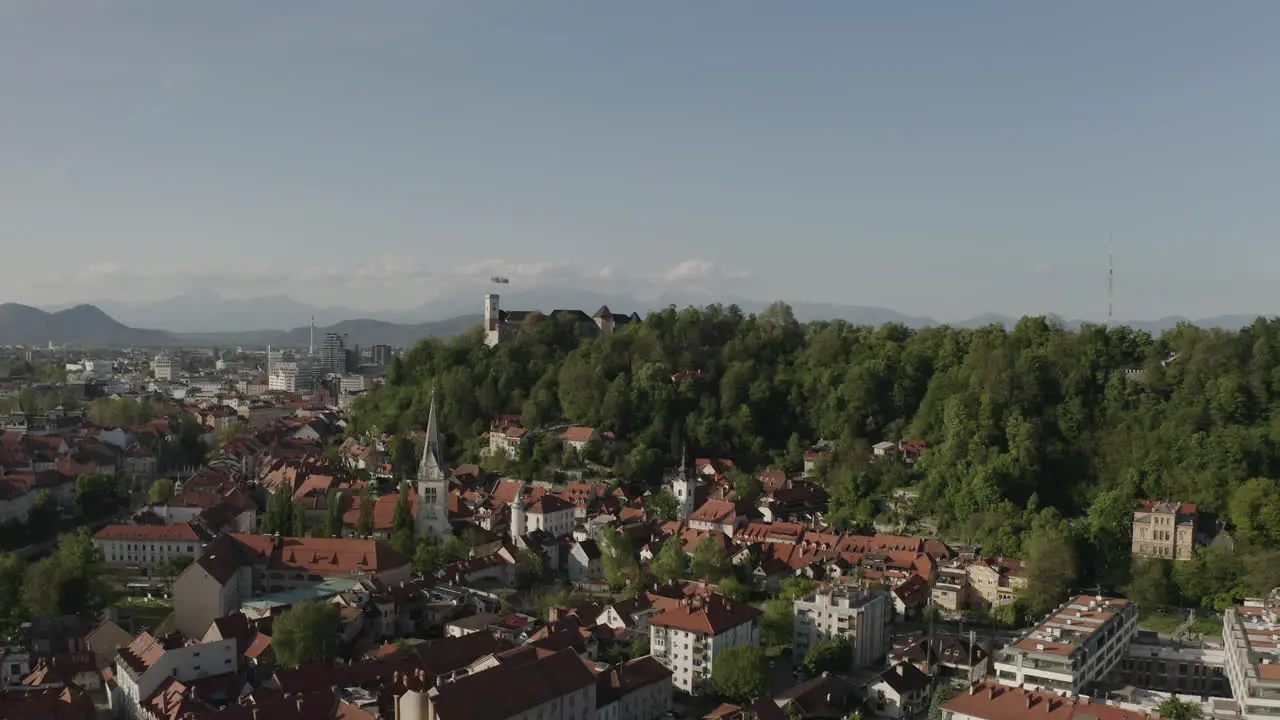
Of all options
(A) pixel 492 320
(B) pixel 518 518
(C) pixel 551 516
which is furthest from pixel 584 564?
(A) pixel 492 320

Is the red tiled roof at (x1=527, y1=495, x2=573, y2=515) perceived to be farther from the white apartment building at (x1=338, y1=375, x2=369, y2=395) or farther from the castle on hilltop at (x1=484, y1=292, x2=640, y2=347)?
the white apartment building at (x1=338, y1=375, x2=369, y2=395)

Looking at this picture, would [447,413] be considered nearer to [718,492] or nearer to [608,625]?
[718,492]

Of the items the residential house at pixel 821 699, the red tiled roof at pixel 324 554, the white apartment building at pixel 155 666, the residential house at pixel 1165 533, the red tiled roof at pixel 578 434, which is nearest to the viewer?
the white apartment building at pixel 155 666

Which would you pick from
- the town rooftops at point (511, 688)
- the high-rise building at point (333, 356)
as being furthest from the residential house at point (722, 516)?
the high-rise building at point (333, 356)

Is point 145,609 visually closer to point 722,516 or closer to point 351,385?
point 722,516

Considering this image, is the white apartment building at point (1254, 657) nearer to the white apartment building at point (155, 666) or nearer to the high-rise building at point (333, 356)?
the white apartment building at point (155, 666)

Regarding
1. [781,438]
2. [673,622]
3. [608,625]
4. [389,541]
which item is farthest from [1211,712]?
[781,438]
